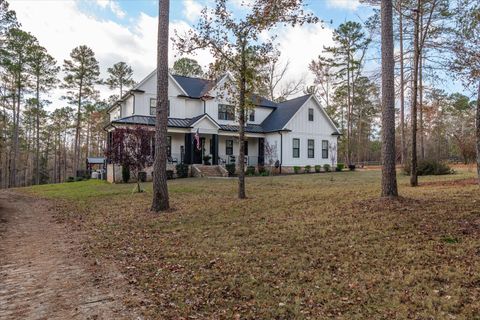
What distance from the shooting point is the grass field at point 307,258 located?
3.43 meters

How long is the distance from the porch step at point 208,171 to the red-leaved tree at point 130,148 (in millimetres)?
7324

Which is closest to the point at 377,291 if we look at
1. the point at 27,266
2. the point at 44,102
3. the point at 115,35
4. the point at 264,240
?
the point at 264,240

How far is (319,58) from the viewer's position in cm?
3519

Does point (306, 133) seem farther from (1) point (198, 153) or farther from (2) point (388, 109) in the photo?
(2) point (388, 109)

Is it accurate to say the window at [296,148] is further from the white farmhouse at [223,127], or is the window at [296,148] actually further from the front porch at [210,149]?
the front porch at [210,149]

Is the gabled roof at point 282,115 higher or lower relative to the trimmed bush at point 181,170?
higher

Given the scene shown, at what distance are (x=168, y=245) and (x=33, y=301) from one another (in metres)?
2.59

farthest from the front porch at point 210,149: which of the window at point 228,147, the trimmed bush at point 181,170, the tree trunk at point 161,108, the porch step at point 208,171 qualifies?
the tree trunk at point 161,108

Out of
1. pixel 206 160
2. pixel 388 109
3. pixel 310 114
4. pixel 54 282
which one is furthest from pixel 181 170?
pixel 54 282

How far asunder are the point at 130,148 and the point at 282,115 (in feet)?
50.0

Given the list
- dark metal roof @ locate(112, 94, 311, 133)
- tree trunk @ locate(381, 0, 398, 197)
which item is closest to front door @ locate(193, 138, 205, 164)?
dark metal roof @ locate(112, 94, 311, 133)

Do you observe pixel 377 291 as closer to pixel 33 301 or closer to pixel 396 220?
pixel 396 220

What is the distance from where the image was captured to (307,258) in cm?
485

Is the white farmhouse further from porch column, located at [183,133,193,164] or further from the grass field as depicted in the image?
the grass field
